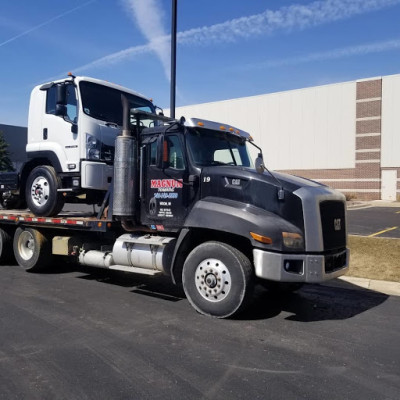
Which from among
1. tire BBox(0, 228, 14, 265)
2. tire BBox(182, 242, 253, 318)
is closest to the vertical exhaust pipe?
tire BBox(182, 242, 253, 318)

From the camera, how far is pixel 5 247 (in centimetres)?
916

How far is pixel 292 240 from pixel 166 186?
2.17 metres

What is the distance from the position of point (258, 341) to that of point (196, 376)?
1.17 m

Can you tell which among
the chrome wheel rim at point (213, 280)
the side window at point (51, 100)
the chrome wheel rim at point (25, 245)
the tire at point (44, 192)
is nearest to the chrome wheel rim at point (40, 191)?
the tire at point (44, 192)

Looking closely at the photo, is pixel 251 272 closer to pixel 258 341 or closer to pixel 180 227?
pixel 258 341

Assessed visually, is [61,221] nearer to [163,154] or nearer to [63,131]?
[63,131]

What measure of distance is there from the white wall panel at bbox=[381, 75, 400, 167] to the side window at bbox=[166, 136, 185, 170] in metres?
31.8

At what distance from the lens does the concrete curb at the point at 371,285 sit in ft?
24.5

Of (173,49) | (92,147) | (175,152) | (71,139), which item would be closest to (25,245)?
(71,139)

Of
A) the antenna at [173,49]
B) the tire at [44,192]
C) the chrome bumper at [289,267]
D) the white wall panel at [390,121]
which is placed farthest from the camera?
the white wall panel at [390,121]

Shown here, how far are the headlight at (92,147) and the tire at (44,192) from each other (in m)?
0.83

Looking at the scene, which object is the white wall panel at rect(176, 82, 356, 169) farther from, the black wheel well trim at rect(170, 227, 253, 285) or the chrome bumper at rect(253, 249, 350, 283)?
the chrome bumper at rect(253, 249, 350, 283)

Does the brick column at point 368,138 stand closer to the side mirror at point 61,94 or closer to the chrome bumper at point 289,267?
the side mirror at point 61,94

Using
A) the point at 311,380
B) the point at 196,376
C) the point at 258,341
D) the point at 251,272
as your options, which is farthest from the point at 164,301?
the point at 311,380
